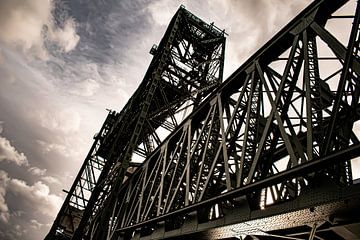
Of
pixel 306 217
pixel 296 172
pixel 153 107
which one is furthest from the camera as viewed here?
pixel 153 107

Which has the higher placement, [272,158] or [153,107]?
[153,107]

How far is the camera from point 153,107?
1647cm

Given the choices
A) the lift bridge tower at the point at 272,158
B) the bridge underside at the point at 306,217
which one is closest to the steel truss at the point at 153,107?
the lift bridge tower at the point at 272,158

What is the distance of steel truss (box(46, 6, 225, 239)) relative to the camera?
1244 cm

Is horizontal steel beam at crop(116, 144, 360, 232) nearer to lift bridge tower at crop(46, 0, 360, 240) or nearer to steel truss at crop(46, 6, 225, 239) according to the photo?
lift bridge tower at crop(46, 0, 360, 240)

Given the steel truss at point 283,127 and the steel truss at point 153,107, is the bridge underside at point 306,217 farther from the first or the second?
the steel truss at point 153,107

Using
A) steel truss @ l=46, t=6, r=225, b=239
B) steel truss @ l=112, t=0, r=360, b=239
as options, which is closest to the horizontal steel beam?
steel truss @ l=112, t=0, r=360, b=239

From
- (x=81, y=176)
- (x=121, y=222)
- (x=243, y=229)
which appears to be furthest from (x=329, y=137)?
(x=81, y=176)

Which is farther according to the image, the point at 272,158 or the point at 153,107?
the point at 153,107

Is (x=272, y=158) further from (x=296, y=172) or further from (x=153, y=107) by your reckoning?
(x=153, y=107)

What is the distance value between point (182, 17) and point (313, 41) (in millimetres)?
11538

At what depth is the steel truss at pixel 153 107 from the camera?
12444mm

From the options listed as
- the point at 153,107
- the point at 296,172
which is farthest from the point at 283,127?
the point at 153,107

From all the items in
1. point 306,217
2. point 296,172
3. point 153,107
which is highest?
point 153,107
